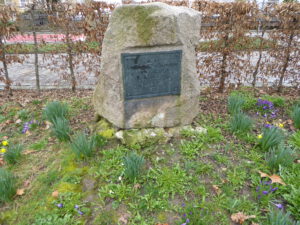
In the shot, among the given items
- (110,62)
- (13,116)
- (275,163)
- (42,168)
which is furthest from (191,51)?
(13,116)

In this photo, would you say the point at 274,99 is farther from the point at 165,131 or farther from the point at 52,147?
the point at 52,147

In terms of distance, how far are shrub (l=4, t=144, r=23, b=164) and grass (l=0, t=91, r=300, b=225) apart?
0.22ft

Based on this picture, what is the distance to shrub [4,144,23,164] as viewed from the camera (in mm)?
2921

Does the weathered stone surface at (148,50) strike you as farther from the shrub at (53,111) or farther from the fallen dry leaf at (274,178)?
the fallen dry leaf at (274,178)

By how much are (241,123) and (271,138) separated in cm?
45

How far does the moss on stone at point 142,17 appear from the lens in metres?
2.76

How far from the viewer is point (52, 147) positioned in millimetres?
3314

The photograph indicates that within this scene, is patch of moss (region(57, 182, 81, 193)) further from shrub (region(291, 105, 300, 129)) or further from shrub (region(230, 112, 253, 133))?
shrub (region(291, 105, 300, 129))

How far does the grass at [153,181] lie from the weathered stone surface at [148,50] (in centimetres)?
35

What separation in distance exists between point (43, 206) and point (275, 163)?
8.10 feet

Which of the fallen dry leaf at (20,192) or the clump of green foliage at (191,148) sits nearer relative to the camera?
the fallen dry leaf at (20,192)

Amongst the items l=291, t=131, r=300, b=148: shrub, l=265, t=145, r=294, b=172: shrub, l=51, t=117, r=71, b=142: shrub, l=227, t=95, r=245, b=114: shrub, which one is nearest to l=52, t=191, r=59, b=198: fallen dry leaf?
l=51, t=117, r=71, b=142: shrub

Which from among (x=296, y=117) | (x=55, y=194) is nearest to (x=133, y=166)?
(x=55, y=194)

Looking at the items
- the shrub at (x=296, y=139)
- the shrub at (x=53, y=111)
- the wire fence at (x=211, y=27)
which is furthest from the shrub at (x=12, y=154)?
the shrub at (x=296, y=139)
